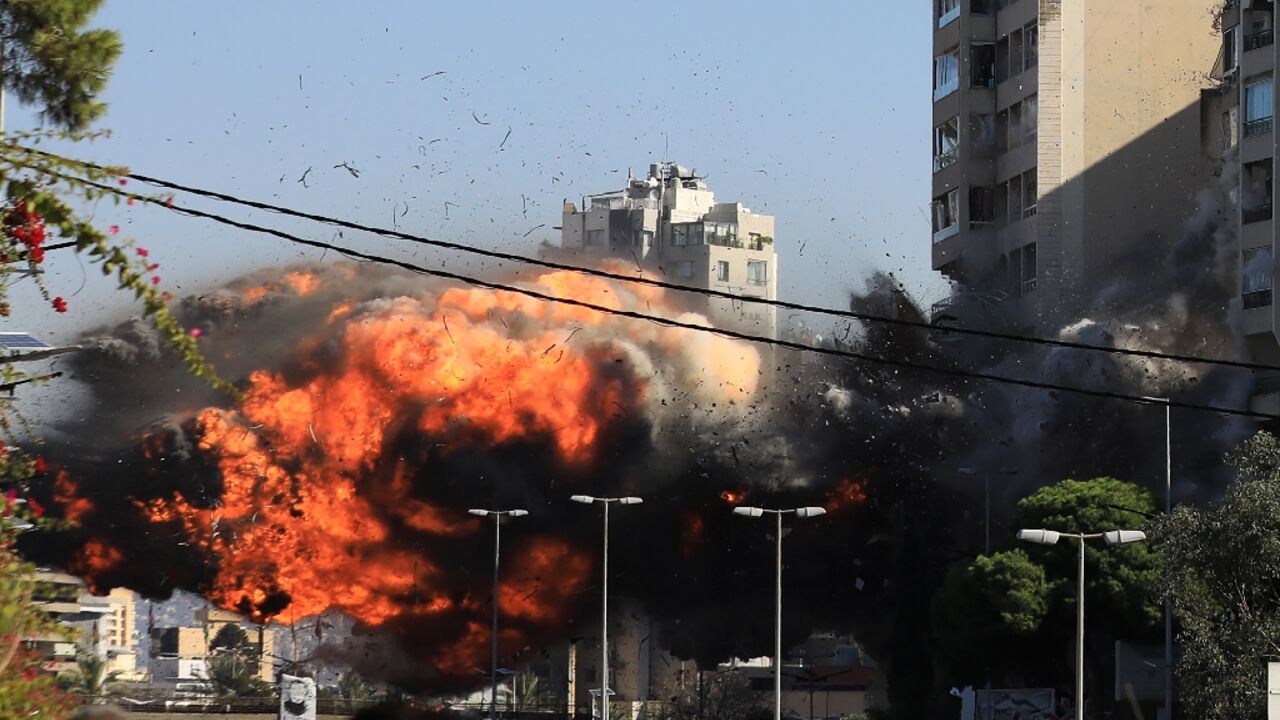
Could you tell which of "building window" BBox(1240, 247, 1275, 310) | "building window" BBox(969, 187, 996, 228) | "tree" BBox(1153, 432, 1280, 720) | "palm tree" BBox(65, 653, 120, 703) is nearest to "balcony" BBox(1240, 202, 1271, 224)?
"building window" BBox(1240, 247, 1275, 310)

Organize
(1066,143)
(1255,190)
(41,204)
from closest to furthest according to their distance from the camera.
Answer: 1. (41,204)
2. (1255,190)
3. (1066,143)

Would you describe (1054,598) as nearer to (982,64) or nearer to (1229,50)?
(1229,50)

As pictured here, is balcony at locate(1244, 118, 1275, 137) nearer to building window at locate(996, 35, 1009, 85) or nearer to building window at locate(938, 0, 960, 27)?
building window at locate(996, 35, 1009, 85)

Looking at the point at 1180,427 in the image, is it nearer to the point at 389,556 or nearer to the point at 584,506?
the point at 584,506

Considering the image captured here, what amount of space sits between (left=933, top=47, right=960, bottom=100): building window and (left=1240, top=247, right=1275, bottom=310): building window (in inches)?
1000

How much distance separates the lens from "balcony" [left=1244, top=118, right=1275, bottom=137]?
7638 cm

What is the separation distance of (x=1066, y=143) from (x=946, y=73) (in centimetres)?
866

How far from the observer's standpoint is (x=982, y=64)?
103 meters

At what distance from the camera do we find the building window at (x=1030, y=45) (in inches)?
3903

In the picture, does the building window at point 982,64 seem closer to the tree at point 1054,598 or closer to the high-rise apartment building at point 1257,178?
the high-rise apartment building at point 1257,178

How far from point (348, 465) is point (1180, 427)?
33.0 m

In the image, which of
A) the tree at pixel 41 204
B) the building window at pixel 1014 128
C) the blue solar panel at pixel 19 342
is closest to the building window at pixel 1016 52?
the building window at pixel 1014 128

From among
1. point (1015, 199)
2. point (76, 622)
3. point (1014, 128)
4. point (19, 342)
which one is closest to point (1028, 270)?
point (1015, 199)

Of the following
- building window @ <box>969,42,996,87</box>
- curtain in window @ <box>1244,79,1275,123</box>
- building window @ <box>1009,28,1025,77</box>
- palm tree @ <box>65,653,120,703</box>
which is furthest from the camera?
building window @ <box>969,42,996,87</box>
